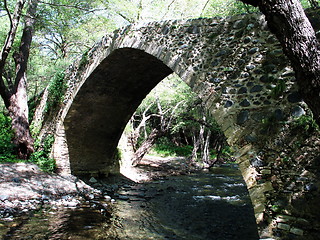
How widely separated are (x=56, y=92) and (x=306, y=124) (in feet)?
22.9

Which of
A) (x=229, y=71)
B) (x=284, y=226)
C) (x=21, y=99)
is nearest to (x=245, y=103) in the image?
(x=229, y=71)

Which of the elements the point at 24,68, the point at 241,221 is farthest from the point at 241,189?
the point at 24,68

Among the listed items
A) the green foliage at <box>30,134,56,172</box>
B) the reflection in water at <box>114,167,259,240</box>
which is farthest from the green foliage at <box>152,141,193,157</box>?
the green foliage at <box>30,134,56,172</box>

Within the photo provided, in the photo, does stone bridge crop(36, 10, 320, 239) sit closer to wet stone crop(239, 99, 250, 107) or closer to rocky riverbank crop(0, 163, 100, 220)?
wet stone crop(239, 99, 250, 107)

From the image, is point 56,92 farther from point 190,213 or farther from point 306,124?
point 306,124

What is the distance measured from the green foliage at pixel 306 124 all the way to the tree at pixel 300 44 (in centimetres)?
78

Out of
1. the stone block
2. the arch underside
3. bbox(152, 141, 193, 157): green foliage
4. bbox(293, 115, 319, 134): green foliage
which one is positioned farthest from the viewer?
bbox(152, 141, 193, 157): green foliage

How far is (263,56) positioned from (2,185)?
552 cm

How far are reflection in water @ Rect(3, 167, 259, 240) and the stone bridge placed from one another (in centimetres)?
185

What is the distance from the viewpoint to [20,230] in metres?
3.96

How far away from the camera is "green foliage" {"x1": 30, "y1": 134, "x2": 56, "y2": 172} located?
7.50 meters

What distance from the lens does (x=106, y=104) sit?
771 cm

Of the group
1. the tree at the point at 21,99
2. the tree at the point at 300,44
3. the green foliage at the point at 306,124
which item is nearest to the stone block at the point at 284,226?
the green foliage at the point at 306,124

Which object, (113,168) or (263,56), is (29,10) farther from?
(263,56)
